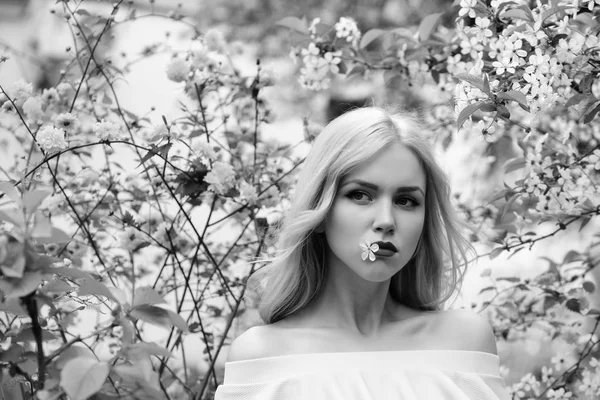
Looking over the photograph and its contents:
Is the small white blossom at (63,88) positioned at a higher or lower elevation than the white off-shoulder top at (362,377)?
higher

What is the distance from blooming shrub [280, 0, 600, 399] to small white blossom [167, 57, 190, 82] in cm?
40

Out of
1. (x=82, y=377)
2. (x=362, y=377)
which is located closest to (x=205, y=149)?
(x=362, y=377)

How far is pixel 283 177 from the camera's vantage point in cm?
244

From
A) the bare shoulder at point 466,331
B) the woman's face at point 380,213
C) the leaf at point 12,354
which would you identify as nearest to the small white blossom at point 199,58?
the woman's face at point 380,213

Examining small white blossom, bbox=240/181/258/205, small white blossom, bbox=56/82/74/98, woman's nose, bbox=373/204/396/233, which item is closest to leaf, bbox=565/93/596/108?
woman's nose, bbox=373/204/396/233

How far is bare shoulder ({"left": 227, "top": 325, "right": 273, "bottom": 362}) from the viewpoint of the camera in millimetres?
1866

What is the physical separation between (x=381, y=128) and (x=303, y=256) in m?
0.33

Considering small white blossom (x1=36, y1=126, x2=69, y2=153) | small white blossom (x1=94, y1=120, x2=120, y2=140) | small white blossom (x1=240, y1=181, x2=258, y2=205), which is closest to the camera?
small white blossom (x1=36, y1=126, x2=69, y2=153)

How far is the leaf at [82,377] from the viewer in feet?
3.79

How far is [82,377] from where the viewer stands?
1169mm

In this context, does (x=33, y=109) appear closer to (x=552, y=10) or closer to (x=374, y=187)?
(x=374, y=187)

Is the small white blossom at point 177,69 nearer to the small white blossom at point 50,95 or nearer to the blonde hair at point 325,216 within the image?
the small white blossom at point 50,95

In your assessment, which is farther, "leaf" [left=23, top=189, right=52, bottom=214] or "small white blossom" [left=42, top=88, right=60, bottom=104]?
"small white blossom" [left=42, top=88, right=60, bottom=104]

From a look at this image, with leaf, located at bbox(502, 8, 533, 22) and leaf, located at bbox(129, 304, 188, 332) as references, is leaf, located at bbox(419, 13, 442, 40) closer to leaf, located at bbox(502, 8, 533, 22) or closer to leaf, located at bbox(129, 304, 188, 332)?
leaf, located at bbox(502, 8, 533, 22)
